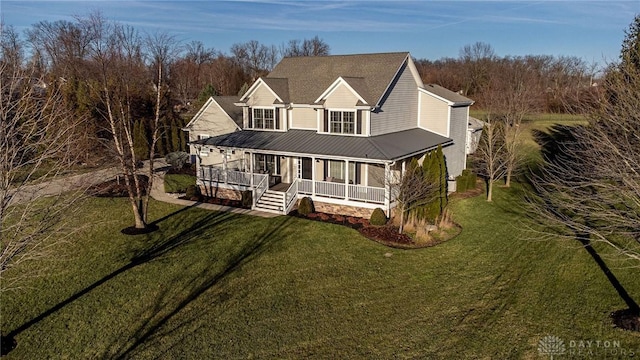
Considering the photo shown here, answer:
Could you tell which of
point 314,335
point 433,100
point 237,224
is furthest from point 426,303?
point 433,100

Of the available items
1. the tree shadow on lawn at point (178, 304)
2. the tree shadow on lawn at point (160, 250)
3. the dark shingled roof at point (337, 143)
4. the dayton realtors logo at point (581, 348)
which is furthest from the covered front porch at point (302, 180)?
the dayton realtors logo at point (581, 348)

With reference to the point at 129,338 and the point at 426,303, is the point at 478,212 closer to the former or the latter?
the point at 426,303

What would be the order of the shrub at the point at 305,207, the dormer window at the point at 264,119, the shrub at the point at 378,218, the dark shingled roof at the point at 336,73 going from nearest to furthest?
the shrub at the point at 378,218, the shrub at the point at 305,207, the dark shingled roof at the point at 336,73, the dormer window at the point at 264,119

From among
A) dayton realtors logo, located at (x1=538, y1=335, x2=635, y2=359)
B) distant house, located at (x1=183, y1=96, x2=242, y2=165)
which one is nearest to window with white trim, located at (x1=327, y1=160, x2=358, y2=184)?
distant house, located at (x1=183, y1=96, x2=242, y2=165)

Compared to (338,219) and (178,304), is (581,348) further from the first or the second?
(338,219)

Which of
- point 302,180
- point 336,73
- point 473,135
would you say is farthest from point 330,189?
point 473,135

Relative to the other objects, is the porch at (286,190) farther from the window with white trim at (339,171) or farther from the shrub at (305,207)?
the shrub at (305,207)
